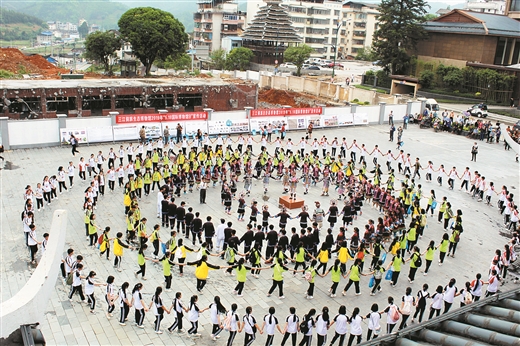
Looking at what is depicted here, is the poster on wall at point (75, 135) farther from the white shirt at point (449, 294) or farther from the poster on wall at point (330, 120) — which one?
the white shirt at point (449, 294)

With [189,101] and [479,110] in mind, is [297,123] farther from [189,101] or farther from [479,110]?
[479,110]

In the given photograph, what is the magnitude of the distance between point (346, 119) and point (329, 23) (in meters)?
74.1

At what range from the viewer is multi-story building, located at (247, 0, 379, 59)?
103 m

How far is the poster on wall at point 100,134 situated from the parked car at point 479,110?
33.2m

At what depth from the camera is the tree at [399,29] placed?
194ft

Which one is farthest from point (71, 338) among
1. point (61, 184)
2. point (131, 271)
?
point (61, 184)

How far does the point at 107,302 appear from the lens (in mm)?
12883

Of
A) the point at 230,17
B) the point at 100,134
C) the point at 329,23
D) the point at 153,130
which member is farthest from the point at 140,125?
the point at 329,23

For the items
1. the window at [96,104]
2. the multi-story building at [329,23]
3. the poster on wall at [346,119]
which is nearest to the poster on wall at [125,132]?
the window at [96,104]

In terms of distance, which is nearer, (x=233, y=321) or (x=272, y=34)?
(x=233, y=321)

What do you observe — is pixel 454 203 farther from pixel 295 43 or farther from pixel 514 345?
pixel 295 43

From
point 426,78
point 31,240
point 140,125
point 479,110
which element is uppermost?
point 426,78

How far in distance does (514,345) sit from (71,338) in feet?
31.1

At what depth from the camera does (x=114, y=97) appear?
3619 centimetres
